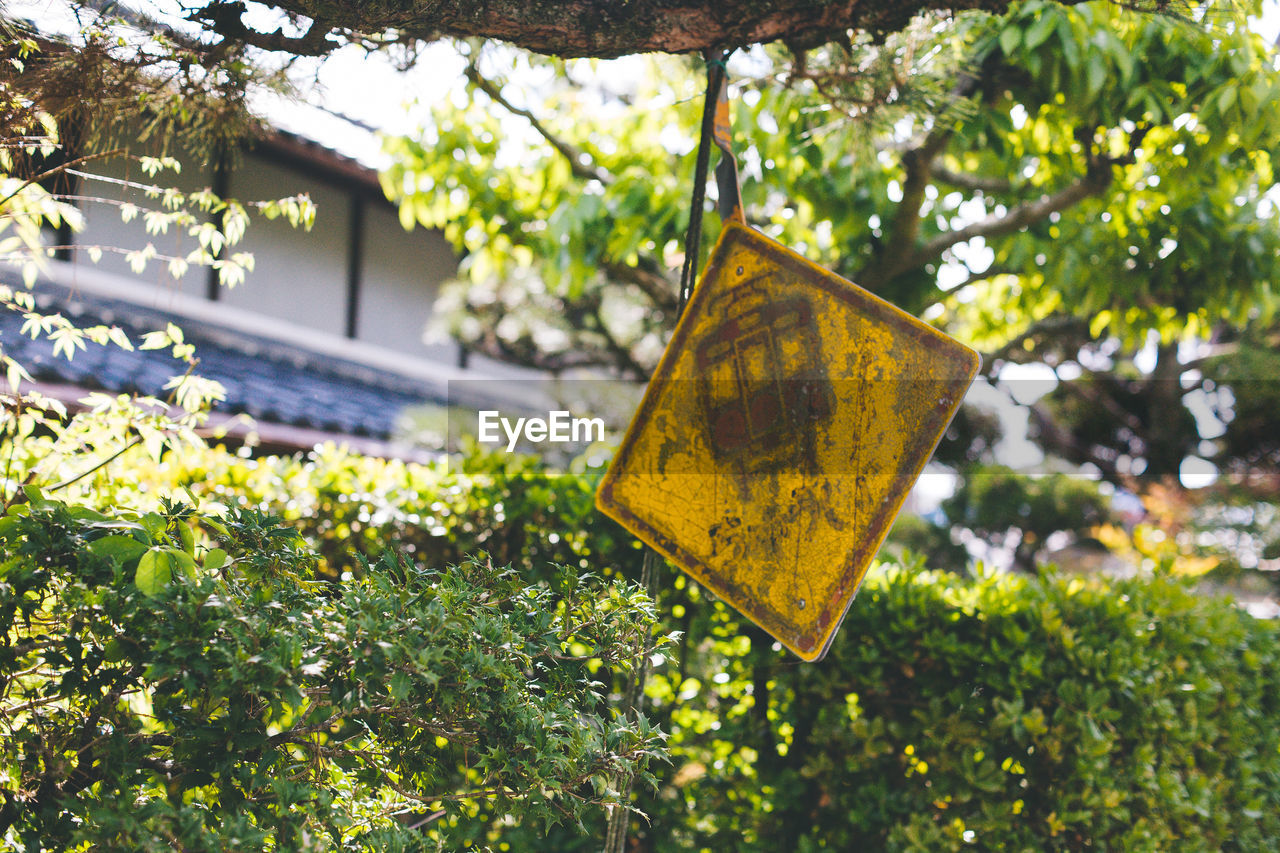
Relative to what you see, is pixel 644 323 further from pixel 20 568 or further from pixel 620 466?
pixel 20 568

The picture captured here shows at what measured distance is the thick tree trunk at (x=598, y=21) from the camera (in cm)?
153

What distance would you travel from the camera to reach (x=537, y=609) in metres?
1.35

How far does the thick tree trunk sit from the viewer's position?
1528 mm

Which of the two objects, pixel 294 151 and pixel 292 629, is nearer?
pixel 292 629

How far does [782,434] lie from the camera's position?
161cm

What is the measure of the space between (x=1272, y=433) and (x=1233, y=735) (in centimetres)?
835

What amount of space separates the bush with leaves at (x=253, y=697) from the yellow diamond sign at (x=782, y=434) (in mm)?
421

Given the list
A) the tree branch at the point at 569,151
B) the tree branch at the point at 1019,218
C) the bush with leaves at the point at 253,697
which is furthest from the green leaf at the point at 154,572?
the tree branch at the point at 1019,218

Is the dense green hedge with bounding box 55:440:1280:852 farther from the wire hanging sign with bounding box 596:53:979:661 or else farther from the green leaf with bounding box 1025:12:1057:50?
the green leaf with bounding box 1025:12:1057:50

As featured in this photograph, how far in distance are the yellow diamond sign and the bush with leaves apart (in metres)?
0.42

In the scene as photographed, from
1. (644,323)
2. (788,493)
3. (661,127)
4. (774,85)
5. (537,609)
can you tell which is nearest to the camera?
(537,609)

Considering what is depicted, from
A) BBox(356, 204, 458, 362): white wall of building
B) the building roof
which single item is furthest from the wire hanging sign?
BBox(356, 204, 458, 362): white wall of building

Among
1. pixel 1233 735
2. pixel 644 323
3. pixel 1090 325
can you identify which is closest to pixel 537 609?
pixel 1233 735

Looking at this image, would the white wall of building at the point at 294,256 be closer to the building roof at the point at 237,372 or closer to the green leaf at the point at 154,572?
the building roof at the point at 237,372
